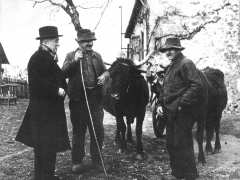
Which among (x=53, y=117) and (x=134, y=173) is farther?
(x=134, y=173)

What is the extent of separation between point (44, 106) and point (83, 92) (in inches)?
48.7

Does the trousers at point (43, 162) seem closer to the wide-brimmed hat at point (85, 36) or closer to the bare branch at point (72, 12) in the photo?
the wide-brimmed hat at point (85, 36)

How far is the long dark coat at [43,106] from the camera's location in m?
5.78

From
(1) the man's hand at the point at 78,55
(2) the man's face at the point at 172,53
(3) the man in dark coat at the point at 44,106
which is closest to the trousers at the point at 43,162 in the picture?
(3) the man in dark coat at the point at 44,106

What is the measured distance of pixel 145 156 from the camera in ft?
27.5

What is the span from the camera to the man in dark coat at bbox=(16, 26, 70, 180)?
579cm

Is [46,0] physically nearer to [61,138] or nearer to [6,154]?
[6,154]

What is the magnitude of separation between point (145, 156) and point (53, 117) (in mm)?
3004

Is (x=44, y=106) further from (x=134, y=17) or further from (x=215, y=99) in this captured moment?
(x=134, y=17)

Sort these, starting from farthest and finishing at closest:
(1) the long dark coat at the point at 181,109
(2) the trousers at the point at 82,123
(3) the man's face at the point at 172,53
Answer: (2) the trousers at the point at 82,123 → (3) the man's face at the point at 172,53 → (1) the long dark coat at the point at 181,109

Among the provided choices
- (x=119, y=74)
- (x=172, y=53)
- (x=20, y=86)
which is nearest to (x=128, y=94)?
(x=119, y=74)

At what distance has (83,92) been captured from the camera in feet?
22.9

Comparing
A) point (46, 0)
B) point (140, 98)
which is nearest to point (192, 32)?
point (140, 98)

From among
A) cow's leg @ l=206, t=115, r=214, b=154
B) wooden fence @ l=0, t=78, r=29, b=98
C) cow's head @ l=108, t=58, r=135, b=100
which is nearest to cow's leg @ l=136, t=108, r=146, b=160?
cow's head @ l=108, t=58, r=135, b=100
